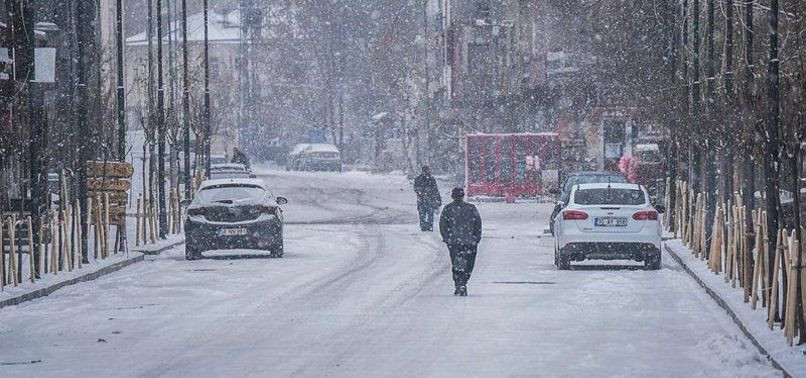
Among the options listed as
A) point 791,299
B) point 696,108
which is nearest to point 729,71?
point 696,108

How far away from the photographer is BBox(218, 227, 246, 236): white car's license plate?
30.8m

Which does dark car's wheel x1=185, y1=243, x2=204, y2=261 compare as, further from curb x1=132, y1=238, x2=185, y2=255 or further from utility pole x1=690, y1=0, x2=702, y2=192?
utility pole x1=690, y1=0, x2=702, y2=192

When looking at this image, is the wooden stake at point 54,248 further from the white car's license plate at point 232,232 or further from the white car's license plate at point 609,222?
the white car's license plate at point 609,222

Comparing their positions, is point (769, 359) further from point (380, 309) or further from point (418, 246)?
point (418, 246)

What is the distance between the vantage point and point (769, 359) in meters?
14.6

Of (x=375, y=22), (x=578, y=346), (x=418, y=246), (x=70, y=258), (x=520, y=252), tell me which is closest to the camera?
(x=578, y=346)

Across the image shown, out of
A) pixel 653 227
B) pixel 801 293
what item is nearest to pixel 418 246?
pixel 653 227

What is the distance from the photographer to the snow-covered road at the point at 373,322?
14.6 metres

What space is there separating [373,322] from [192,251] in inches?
514

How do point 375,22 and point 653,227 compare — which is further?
point 375,22

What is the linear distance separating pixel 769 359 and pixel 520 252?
18.6 meters

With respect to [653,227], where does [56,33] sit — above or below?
above

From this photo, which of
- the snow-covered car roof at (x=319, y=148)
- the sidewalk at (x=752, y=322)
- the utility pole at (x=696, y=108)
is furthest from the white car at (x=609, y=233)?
the snow-covered car roof at (x=319, y=148)

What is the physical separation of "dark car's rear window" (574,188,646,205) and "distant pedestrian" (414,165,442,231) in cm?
1237
